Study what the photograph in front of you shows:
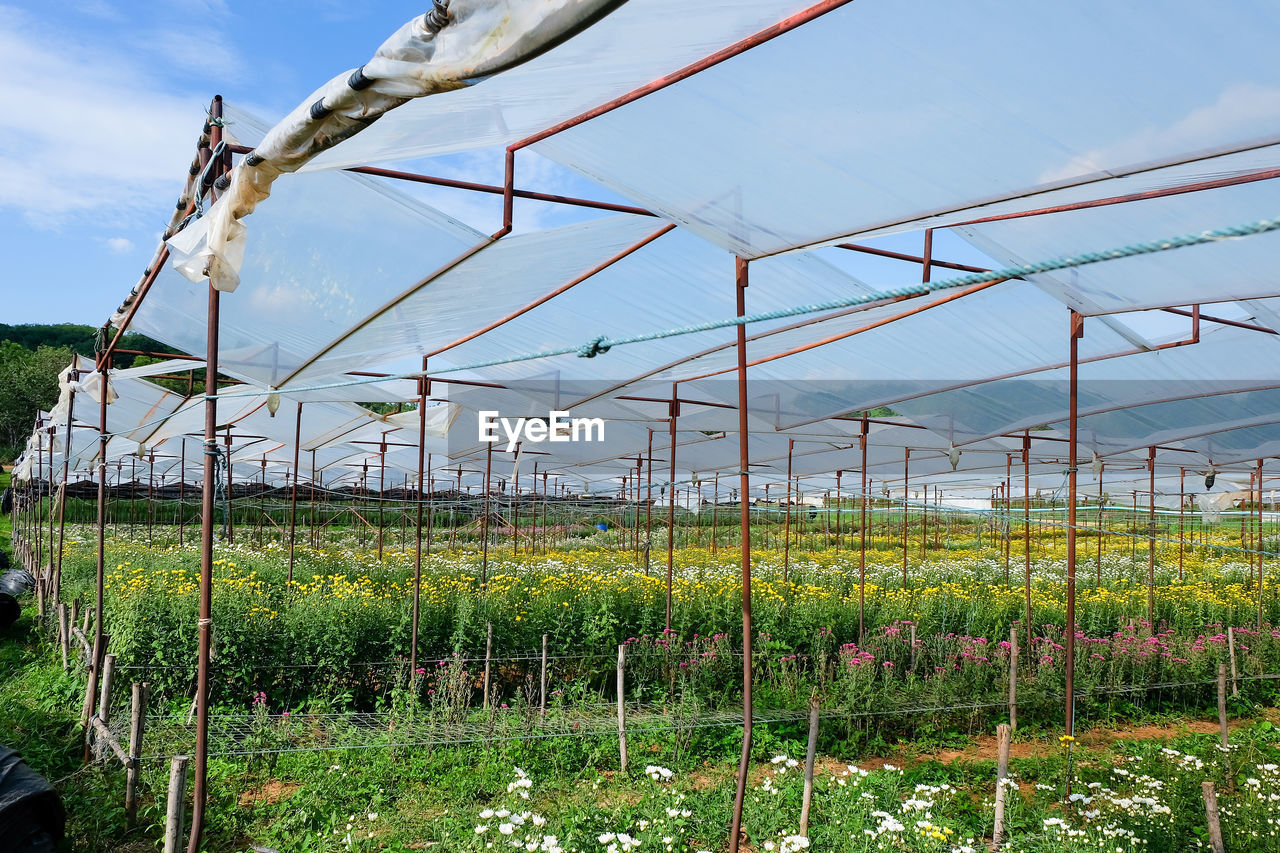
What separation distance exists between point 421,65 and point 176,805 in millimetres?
3793

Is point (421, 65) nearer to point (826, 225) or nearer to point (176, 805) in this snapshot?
point (826, 225)

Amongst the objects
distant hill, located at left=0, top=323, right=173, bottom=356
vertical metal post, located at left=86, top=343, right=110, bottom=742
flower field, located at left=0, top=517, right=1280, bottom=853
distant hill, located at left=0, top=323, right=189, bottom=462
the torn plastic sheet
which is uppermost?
distant hill, located at left=0, top=323, right=173, bottom=356

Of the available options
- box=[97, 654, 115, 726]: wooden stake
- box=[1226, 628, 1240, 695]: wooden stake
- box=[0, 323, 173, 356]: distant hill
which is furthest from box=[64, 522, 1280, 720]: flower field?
box=[0, 323, 173, 356]: distant hill

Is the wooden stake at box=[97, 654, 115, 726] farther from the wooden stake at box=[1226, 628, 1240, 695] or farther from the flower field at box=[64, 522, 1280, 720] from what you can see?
the wooden stake at box=[1226, 628, 1240, 695]

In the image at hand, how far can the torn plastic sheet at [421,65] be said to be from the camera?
5.61ft

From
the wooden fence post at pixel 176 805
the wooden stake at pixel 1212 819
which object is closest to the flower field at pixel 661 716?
the wooden stake at pixel 1212 819

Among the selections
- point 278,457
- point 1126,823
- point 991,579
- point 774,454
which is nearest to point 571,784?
point 1126,823

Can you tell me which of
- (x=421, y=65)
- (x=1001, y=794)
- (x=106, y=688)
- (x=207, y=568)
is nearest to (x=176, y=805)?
(x=207, y=568)

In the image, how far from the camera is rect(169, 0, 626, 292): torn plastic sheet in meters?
→ 1.71

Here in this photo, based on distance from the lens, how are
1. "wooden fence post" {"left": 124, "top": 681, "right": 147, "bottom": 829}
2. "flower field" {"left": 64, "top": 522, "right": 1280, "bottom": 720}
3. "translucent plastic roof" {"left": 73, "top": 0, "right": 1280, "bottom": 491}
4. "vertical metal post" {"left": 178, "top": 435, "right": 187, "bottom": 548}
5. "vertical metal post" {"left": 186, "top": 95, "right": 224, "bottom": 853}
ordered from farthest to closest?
1. "vertical metal post" {"left": 178, "top": 435, "right": 187, "bottom": 548}
2. "flower field" {"left": 64, "top": 522, "right": 1280, "bottom": 720}
3. "wooden fence post" {"left": 124, "top": 681, "right": 147, "bottom": 829}
4. "vertical metal post" {"left": 186, "top": 95, "right": 224, "bottom": 853}
5. "translucent plastic roof" {"left": 73, "top": 0, "right": 1280, "bottom": 491}

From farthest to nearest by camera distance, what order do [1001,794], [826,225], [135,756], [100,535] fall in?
[100,535] < [135,756] < [1001,794] < [826,225]

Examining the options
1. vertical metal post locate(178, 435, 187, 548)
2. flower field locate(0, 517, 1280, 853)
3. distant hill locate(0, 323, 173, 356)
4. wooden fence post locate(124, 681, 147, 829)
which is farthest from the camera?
distant hill locate(0, 323, 173, 356)

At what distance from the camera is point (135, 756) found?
215 inches

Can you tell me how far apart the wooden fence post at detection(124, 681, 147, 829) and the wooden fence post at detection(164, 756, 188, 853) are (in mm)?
1696
